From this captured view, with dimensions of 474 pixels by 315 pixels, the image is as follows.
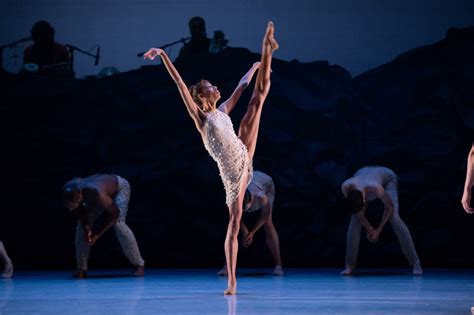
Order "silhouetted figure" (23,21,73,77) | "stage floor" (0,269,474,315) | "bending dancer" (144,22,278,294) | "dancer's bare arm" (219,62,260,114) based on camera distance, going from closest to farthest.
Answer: "stage floor" (0,269,474,315) < "bending dancer" (144,22,278,294) < "dancer's bare arm" (219,62,260,114) < "silhouetted figure" (23,21,73,77)

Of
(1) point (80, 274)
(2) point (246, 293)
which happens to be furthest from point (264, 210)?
(2) point (246, 293)

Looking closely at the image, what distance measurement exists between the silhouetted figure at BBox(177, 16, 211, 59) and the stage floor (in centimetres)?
252

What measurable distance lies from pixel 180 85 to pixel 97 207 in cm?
266

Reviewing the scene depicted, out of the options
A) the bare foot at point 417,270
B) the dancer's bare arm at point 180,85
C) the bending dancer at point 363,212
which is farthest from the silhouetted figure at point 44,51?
the bare foot at point 417,270

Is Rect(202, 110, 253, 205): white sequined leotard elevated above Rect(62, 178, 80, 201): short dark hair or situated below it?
above

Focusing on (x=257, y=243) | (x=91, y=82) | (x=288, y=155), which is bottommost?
(x=257, y=243)

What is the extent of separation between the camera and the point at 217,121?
5.82 meters

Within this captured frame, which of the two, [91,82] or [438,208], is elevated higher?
[91,82]

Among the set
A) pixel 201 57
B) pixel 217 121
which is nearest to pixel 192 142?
pixel 201 57

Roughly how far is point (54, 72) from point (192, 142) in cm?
176

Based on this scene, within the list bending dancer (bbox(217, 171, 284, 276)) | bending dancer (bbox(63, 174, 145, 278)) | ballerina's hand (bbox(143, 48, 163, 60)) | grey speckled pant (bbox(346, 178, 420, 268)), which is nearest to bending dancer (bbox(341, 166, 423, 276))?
grey speckled pant (bbox(346, 178, 420, 268))

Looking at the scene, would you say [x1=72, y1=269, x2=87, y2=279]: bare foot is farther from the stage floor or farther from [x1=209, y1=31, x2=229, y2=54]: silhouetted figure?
[x1=209, y1=31, x2=229, y2=54]: silhouetted figure

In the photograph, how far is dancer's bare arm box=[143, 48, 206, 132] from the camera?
5605 mm

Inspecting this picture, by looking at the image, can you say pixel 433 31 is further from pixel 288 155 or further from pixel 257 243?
pixel 257 243
